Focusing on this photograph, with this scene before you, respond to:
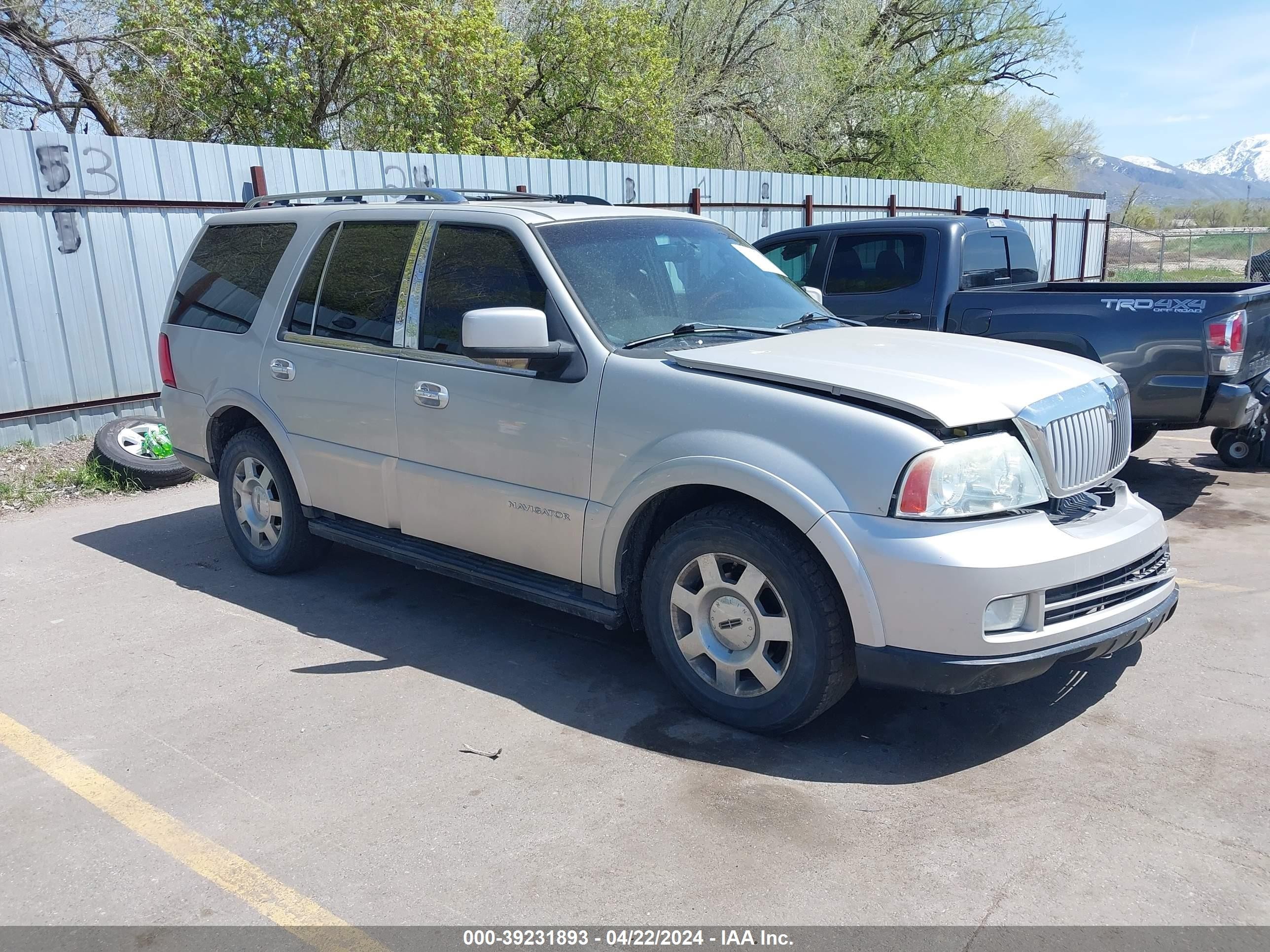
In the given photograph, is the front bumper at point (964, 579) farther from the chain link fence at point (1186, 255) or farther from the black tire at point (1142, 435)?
the chain link fence at point (1186, 255)

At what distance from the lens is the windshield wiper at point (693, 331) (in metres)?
4.34

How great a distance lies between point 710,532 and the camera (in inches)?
152

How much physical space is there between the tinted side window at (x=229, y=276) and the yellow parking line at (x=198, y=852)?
2608 mm

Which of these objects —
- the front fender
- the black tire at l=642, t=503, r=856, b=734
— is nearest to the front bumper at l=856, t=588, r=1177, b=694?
the black tire at l=642, t=503, r=856, b=734

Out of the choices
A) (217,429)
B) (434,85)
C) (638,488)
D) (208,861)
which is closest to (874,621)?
(638,488)

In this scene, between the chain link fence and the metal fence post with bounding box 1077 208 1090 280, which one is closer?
the metal fence post with bounding box 1077 208 1090 280

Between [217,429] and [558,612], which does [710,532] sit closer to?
[558,612]

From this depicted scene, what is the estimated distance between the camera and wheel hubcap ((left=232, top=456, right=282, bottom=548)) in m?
5.86

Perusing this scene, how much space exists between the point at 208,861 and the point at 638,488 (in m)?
1.95

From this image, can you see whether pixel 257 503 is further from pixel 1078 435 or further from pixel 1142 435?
pixel 1142 435

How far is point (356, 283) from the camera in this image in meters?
5.27

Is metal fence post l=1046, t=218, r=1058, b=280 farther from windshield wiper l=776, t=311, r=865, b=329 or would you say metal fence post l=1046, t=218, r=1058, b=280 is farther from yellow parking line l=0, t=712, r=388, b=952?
yellow parking line l=0, t=712, r=388, b=952

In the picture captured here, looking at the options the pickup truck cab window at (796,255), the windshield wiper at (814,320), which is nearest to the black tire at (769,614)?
the windshield wiper at (814,320)

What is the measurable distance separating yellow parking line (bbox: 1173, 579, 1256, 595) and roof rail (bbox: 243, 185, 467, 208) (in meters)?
4.24
